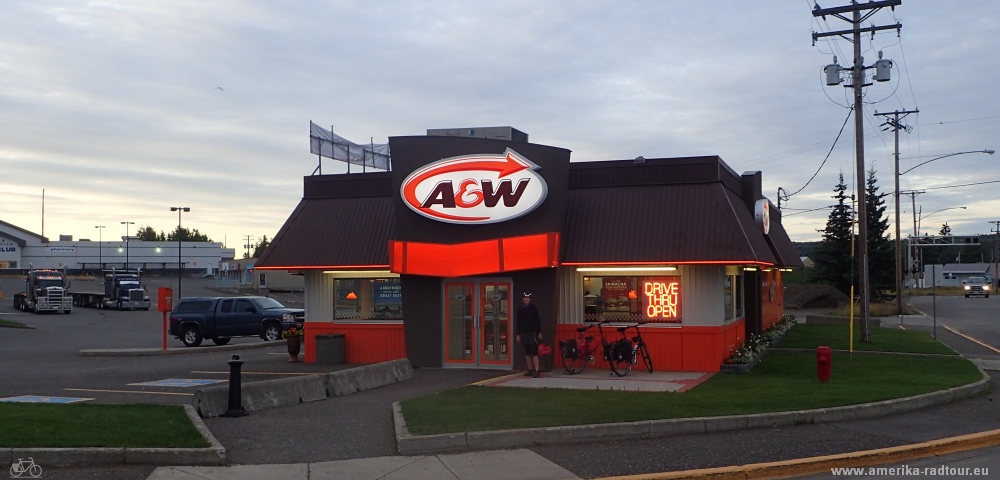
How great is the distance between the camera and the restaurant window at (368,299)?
21.5 metres

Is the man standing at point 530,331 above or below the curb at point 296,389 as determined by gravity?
above

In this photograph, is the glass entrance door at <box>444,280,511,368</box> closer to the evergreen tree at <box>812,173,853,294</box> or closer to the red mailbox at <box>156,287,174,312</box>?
the red mailbox at <box>156,287,174,312</box>

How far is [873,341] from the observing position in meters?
25.8

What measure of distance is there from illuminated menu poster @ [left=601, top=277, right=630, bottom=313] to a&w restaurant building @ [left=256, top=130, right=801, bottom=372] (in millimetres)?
23

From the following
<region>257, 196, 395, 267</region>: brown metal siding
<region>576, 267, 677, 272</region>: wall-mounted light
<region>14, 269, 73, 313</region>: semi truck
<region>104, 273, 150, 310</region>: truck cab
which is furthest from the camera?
<region>104, 273, 150, 310</region>: truck cab

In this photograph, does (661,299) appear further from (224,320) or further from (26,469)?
(224,320)

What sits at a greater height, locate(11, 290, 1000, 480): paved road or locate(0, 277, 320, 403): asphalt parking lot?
locate(11, 290, 1000, 480): paved road

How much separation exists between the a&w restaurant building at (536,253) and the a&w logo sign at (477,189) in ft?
0.09

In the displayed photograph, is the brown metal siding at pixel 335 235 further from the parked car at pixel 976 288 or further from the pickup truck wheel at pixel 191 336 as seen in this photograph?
the parked car at pixel 976 288

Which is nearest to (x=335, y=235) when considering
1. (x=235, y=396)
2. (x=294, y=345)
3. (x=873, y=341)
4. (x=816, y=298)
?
(x=294, y=345)

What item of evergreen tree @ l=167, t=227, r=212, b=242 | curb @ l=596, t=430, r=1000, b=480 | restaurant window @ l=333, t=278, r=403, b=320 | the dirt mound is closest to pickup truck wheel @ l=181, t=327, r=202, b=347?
restaurant window @ l=333, t=278, r=403, b=320

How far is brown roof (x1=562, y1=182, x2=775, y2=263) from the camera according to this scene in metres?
18.2

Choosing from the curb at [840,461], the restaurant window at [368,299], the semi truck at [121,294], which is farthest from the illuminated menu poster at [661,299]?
the semi truck at [121,294]

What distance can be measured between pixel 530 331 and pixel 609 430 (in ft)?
23.1
